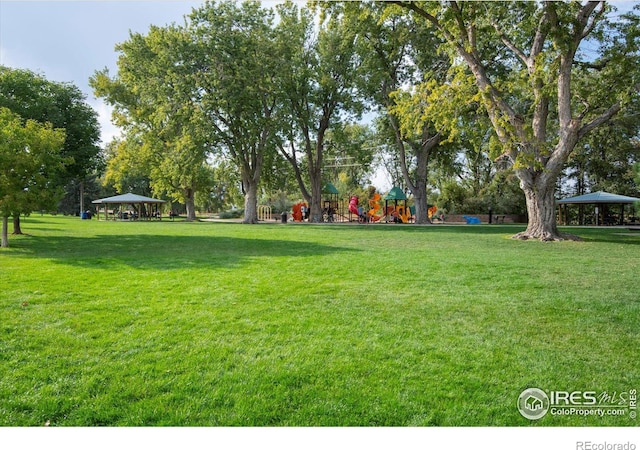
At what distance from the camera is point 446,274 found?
27.0 feet

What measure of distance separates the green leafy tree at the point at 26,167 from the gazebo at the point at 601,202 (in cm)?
3268

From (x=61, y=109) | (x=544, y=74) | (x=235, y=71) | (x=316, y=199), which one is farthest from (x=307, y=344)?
(x=316, y=199)

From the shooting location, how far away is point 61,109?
20.8m

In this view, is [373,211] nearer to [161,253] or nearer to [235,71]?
[235,71]

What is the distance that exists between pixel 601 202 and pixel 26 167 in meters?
34.7

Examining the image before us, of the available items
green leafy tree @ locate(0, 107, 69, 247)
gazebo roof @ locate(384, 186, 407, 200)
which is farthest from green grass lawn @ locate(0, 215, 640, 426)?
gazebo roof @ locate(384, 186, 407, 200)

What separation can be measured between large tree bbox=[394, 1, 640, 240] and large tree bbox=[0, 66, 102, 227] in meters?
16.0

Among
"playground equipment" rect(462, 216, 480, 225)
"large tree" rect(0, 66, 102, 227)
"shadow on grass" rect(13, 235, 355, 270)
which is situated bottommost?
"shadow on grass" rect(13, 235, 355, 270)

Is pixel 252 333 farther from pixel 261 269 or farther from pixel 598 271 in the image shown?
pixel 598 271

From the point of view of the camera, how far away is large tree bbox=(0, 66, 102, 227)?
64.1ft

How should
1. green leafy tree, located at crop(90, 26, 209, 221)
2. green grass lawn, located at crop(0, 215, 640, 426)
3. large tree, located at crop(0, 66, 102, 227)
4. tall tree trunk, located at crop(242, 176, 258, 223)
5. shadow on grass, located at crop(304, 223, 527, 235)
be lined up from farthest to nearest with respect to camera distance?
tall tree trunk, located at crop(242, 176, 258, 223) < green leafy tree, located at crop(90, 26, 209, 221) < shadow on grass, located at crop(304, 223, 527, 235) < large tree, located at crop(0, 66, 102, 227) < green grass lawn, located at crop(0, 215, 640, 426)

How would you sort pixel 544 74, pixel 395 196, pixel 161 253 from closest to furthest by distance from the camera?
1. pixel 161 253
2. pixel 544 74
3. pixel 395 196

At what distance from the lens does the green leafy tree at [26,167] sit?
1229cm

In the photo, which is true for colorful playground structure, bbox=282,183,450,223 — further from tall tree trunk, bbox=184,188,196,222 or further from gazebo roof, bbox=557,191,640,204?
gazebo roof, bbox=557,191,640,204
